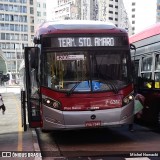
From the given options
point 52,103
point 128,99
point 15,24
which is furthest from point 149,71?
point 15,24

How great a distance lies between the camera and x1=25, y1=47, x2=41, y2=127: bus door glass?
993 cm

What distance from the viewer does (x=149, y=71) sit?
1212 centimetres

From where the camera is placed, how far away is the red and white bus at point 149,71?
11680mm

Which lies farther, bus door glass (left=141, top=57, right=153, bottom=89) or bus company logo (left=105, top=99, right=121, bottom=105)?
bus door glass (left=141, top=57, right=153, bottom=89)

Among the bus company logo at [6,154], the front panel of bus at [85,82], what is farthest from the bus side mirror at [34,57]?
the bus company logo at [6,154]

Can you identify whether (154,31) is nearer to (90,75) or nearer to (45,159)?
(90,75)

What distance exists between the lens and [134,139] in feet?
34.7

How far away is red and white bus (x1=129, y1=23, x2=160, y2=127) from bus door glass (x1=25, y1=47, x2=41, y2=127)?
2.85 m

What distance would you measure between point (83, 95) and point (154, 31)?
3941 millimetres

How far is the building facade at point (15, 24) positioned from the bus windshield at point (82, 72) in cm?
11021

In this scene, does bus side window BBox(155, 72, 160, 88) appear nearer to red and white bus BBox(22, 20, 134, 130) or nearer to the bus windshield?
red and white bus BBox(22, 20, 134, 130)

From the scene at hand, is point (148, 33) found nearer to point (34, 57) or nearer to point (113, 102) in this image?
point (113, 102)

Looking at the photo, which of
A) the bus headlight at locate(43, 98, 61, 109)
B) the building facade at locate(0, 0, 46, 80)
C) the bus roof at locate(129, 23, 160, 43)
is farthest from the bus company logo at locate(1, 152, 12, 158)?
the building facade at locate(0, 0, 46, 80)

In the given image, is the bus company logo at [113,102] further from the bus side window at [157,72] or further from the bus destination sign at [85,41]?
the bus side window at [157,72]
